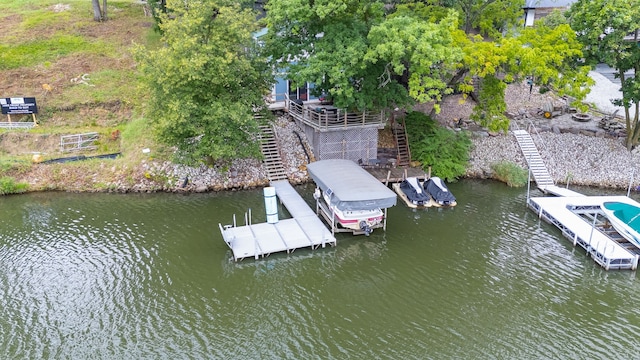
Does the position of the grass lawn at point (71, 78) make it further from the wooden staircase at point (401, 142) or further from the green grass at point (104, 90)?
the wooden staircase at point (401, 142)

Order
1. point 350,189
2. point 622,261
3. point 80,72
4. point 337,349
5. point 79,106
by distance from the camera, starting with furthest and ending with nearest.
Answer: point 80,72 < point 79,106 < point 350,189 < point 622,261 < point 337,349

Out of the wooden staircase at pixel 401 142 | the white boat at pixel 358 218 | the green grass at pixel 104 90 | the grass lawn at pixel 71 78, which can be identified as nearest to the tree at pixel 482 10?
the wooden staircase at pixel 401 142

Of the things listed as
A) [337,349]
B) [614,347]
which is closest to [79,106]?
[337,349]

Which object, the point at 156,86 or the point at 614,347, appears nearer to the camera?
the point at 614,347

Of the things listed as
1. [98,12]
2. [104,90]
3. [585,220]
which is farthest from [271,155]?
[98,12]

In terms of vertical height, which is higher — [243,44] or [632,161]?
[243,44]

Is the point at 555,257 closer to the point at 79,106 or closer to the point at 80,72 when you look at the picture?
the point at 79,106
